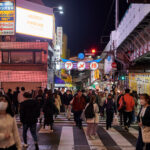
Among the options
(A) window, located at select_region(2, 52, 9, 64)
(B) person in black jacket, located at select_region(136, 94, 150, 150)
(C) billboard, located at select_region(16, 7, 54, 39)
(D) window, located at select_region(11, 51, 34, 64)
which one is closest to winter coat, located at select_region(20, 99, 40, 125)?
(B) person in black jacket, located at select_region(136, 94, 150, 150)

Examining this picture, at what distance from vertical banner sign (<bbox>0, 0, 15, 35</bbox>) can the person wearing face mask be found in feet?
88.9

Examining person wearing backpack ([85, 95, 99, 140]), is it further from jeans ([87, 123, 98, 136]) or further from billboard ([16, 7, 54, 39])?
billboard ([16, 7, 54, 39])

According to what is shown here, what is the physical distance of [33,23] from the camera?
104ft

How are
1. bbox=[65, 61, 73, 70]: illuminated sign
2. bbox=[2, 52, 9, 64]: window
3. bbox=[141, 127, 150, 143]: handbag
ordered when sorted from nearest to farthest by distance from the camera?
bbox=[141, 127, 150, 143]: handbag
bbox=[2, 52, 9, 64]: window
bbox=[65, 61, 73, 70]: illuminated sign

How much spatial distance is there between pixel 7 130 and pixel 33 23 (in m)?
29.0

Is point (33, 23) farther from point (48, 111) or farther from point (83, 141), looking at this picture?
point (83, 141)

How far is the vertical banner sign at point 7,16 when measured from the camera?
98.1 feet

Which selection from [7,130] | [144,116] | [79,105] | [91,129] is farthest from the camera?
[79,105]

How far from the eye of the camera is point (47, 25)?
108 feet

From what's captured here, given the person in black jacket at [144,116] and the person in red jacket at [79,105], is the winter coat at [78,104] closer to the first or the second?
the person in red jacket at [79,105]

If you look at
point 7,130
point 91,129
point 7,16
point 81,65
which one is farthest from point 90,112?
point 7,16

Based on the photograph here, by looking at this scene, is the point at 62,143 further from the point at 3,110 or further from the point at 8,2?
the point at 8,2

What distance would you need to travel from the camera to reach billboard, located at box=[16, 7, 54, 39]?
30.5 meters

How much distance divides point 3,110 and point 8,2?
92.9ft
